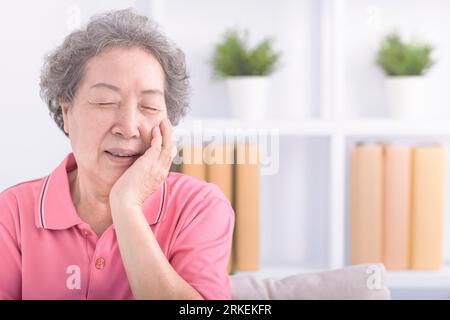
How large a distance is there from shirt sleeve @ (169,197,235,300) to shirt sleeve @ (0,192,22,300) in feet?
0.71

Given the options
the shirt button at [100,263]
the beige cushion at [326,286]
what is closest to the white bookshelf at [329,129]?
the beige cushion at [326,286]

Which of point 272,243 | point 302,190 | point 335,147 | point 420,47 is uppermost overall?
point 420,47

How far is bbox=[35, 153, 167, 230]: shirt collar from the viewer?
99 centimetres

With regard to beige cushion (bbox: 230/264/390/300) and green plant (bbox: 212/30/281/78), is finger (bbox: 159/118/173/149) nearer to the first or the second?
beige cushion (bbox: 230/264/390/300)

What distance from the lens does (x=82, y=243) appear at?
3.25 ft

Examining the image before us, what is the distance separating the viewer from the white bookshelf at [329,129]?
1543mm

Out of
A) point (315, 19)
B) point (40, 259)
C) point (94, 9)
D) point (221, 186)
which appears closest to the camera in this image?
point (40, 259)

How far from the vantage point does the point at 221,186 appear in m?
1.52

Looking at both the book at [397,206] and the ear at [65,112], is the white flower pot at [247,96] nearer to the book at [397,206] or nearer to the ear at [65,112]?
the book at [397,206]

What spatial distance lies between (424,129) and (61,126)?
82cm

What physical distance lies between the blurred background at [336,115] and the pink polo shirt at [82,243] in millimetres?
497

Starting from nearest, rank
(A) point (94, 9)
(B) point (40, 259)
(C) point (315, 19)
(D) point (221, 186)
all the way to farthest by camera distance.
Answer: (B) point (40, 259)
(A) point (94, 9)
(D) point (221, 186)
(C) point (315, 19)
